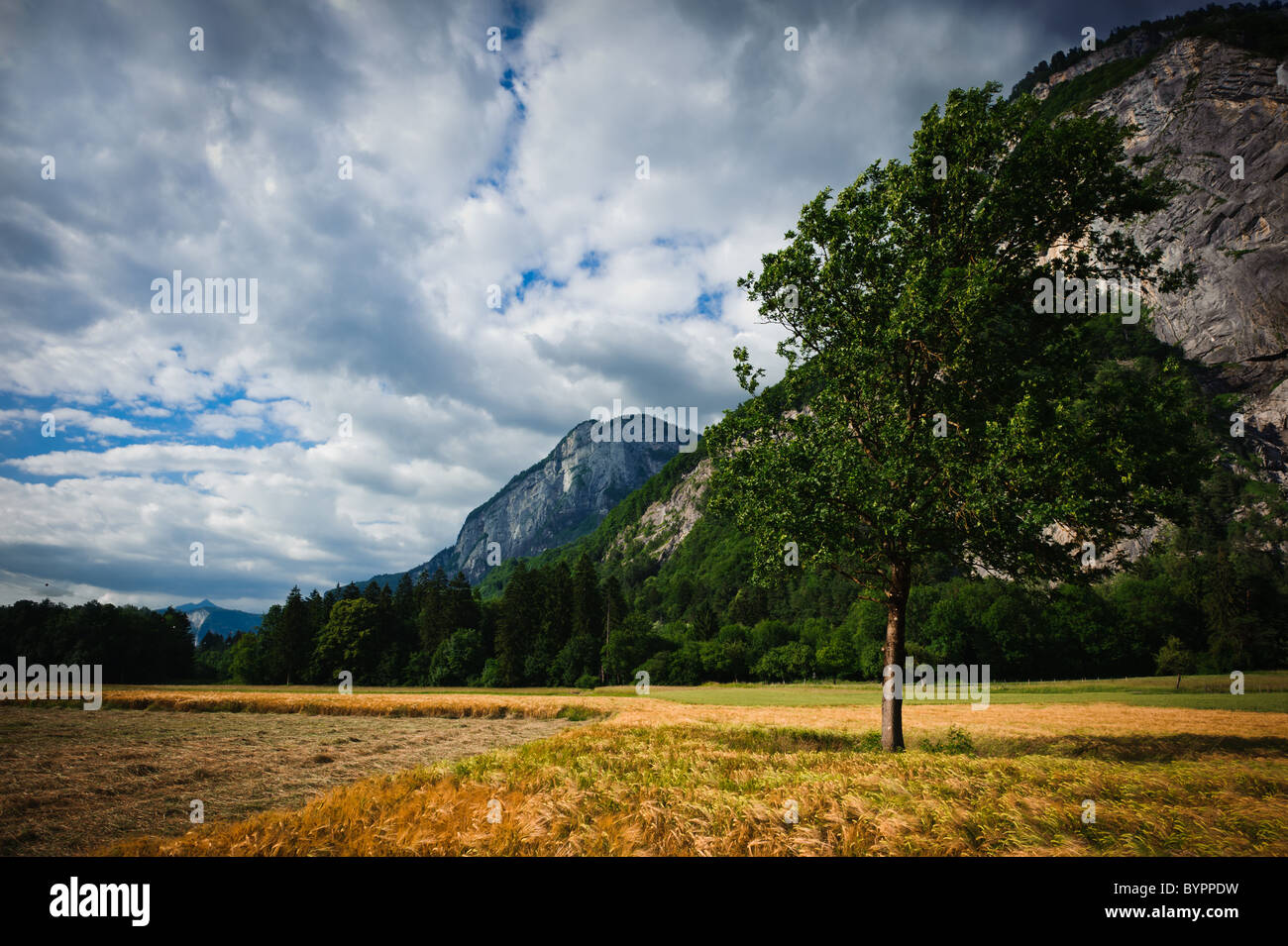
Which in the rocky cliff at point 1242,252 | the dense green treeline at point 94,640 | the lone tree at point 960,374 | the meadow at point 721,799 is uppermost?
the rocky cliff at point 1242,252

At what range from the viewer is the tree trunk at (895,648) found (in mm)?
16125

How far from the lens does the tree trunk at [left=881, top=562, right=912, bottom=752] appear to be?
16.1 m

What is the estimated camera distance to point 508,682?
3637 inches

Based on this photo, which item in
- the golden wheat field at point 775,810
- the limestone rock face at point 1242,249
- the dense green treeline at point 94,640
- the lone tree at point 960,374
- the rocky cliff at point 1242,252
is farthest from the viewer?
the limestone rock face at point 1242,249

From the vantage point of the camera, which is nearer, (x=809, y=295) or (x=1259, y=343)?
(x=809, y=295)

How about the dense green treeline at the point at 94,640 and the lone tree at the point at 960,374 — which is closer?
the lone tree at the point at 960,374

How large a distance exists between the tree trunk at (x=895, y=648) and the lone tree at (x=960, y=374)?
0.07 m

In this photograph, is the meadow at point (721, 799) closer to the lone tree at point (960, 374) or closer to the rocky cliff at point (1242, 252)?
the lone tree at point (960, 374)

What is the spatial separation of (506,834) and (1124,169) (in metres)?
22.5

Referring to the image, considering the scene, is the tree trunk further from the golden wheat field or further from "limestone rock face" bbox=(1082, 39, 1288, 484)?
"limestone rock face" bbox=(1082, 39, 1288, 484)

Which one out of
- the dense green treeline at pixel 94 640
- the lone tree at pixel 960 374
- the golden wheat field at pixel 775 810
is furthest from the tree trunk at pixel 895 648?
the dense green treeline at pixel 94 640
